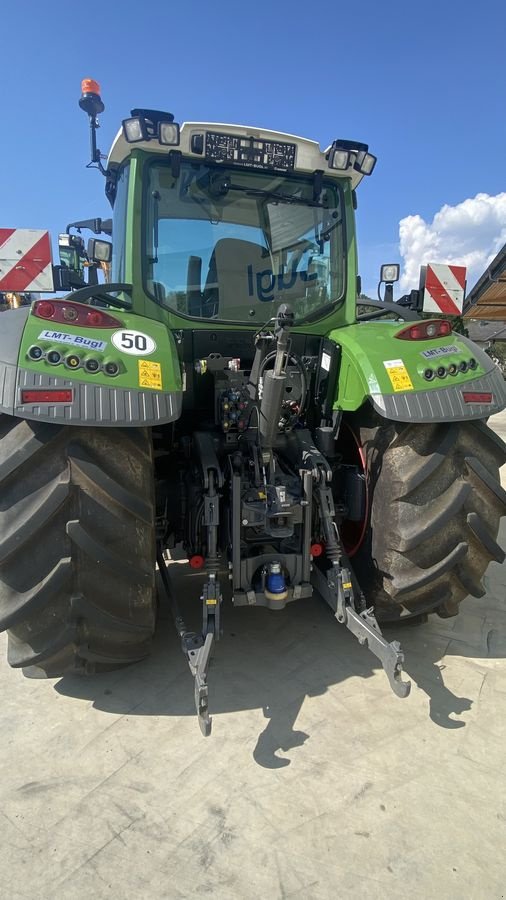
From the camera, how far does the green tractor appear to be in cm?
192

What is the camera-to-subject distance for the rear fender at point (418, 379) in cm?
219

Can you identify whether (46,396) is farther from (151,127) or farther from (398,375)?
(151,127)

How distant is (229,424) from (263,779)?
1502 mm

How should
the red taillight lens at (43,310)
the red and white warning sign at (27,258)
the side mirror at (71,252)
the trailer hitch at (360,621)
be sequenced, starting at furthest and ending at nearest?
the red and white warning sign at (27,258)
the side mirror at (71,252)
the red taillight lens at (43,310)
the trailer hitch at (360,621)

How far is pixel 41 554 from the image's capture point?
1923 mm

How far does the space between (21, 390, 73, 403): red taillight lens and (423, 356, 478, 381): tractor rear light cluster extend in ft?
4.96

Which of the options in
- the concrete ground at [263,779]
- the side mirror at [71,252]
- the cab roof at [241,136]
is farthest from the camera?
the side mirror at [71,252]

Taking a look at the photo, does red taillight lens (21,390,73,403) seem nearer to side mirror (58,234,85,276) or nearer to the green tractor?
the green tractor

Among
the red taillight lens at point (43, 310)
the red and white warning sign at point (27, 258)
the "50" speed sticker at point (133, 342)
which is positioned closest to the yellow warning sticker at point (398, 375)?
the "50" speed sticker at point (133, 342)

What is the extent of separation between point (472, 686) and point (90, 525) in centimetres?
189

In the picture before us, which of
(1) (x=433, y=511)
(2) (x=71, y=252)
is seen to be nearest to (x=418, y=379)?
(1) (x=433, y=511)

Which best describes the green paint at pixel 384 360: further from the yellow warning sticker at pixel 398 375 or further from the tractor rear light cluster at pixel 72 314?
the tractor rear light cluster at pixel 72 314

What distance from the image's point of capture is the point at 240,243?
9.38 ft

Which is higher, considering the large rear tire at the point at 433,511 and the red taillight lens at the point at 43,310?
the red taillight lens at the point at 43,310
